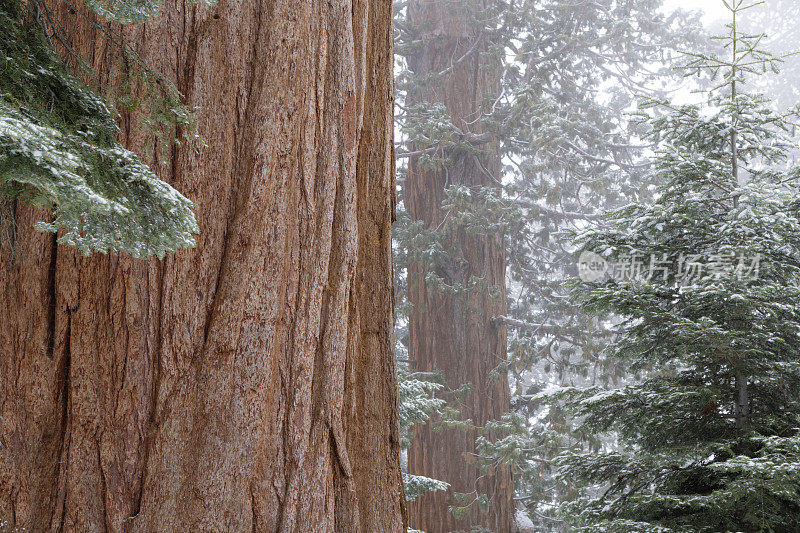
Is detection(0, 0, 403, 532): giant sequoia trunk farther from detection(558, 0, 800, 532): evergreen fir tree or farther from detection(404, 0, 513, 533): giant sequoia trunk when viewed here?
detection(404, 0, 513, 533): giant sequoia trunk

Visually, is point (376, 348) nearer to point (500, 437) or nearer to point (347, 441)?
point (347, 441)

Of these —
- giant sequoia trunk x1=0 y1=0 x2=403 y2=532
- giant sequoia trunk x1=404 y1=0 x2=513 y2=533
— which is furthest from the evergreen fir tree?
giant sequoia trunk x1=404 y1=0 x2=513 y2=533

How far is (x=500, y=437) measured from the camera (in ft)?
29.8

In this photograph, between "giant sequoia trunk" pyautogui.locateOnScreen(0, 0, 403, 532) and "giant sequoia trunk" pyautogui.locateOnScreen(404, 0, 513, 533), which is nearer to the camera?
"giant sequoia trunk" pyautogui.locateOnScreen(0, 0, 403, 532)

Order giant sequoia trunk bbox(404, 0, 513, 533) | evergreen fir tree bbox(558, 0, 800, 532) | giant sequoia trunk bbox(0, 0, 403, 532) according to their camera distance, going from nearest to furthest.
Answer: giant sequoia trunk bbox(0, 0, 403, 532)
evergreen fir tree bbox(558, 0, 800, 532)
giant sequoia trunk bbox(404, 0, 513, 533)

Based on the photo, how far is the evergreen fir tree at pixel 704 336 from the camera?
3.72 m

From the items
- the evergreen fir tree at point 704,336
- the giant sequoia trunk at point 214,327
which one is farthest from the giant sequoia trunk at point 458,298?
the giant sequoia trunk at point 214,327

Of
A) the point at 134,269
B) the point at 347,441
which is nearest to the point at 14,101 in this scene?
the point at 134,269

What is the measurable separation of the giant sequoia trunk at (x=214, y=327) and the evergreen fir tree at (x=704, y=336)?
2175 mm

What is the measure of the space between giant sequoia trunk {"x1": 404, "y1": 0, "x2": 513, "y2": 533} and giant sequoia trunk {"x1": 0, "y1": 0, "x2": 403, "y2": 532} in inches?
257

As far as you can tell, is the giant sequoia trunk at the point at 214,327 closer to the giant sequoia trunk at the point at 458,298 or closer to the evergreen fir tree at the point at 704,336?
the evergreen fir tree at the point at 704,336

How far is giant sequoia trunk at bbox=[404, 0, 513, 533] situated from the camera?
8773 millimetres

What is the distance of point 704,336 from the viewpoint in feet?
12.2

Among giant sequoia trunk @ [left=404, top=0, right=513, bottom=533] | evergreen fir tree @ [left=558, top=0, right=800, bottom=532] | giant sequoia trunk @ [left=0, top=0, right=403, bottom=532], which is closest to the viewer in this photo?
giant sequoia trunk @ [left=0, top=0, right=403, bottom=532]
